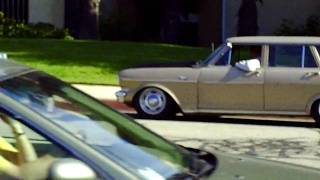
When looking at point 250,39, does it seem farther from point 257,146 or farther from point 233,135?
point 257,146

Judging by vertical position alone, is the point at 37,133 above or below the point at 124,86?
above

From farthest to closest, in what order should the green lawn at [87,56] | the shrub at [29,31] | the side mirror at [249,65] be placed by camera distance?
the shrub at [29,31]
the green lawn at [87,56]
the side mirror at [249,65]

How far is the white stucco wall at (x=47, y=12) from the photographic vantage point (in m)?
30.7

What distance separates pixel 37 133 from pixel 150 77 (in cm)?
1029

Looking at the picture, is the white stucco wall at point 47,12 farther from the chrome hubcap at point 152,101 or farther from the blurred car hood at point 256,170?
the blurred car hood at point 256,170

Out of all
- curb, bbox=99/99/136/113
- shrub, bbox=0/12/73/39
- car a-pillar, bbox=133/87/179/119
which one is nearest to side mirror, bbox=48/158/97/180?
car a-pillar, bbox=133/87/179/119

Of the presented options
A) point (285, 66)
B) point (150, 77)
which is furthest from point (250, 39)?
point (150, 77)

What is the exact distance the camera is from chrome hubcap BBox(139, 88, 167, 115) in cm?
1384

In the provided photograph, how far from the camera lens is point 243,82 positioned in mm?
13344

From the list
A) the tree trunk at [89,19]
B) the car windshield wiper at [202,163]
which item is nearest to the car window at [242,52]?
the car windshield wiper at [202,163]

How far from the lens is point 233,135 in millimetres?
12117

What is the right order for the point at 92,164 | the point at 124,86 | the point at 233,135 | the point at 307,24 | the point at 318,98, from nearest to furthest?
the point at 92,164
the point at 233,135
the point at 318,98
the point at 124,86
the point at 307,24

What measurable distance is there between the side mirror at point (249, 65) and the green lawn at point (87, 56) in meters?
5.48

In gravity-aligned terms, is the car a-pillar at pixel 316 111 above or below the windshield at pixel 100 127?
below
